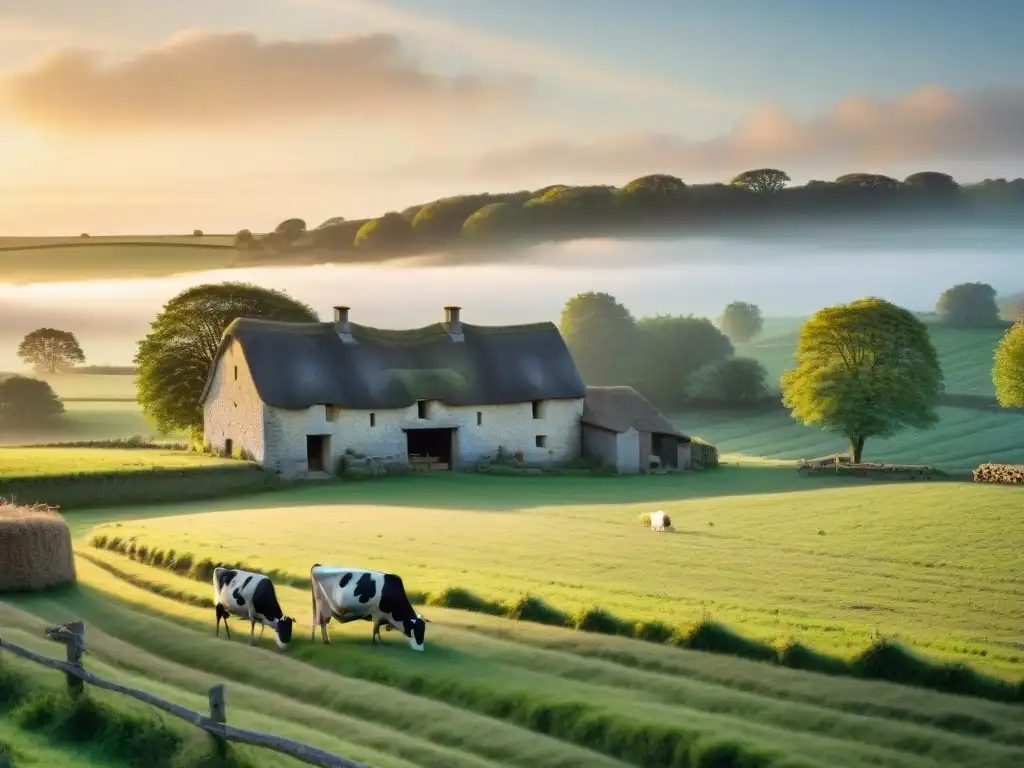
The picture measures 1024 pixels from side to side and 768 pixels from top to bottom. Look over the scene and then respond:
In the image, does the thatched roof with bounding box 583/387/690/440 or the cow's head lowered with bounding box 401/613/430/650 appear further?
the thatched roof with bounding box 583/387/690/440

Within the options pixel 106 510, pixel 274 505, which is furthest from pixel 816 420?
pixel 106 510

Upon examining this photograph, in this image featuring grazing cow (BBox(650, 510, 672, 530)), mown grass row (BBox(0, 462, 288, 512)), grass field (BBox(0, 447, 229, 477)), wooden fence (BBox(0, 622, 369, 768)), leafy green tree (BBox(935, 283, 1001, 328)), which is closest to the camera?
wooden fence (BBox(0, 622, 369, 768))

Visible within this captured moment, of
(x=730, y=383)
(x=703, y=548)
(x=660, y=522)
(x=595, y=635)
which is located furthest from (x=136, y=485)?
(x=730, y=383)

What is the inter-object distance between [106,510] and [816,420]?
37.6 metres

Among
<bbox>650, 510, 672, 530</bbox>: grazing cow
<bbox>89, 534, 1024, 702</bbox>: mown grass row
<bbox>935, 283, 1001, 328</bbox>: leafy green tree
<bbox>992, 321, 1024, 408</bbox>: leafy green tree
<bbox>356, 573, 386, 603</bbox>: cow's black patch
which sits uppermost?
<bbox>935, 283, 1001, 328</bbox>: leafy green tree

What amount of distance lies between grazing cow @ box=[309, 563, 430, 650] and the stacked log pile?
38.4 m

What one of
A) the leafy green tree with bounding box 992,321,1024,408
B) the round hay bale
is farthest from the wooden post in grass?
the leafy green tree with bounding box 992,321,1024,408

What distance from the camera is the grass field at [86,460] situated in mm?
52219

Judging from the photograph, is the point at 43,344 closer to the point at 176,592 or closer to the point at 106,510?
the point at 106,510

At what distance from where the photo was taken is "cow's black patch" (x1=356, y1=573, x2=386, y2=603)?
23859 mm

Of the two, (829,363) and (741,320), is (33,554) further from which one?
(741,320)

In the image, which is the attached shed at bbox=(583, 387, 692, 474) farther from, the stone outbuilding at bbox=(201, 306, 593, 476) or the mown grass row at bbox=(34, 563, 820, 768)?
the mown grass row at bbox=(34, 563, 820, 768)

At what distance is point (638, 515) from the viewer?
44.3 meters

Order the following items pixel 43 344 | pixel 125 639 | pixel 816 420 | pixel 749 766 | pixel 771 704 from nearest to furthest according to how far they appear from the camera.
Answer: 1. pixel 749 766
2. pixel 771 704
3. pixel 125 639
4. pixel 816 420
5. pixel 43 344
